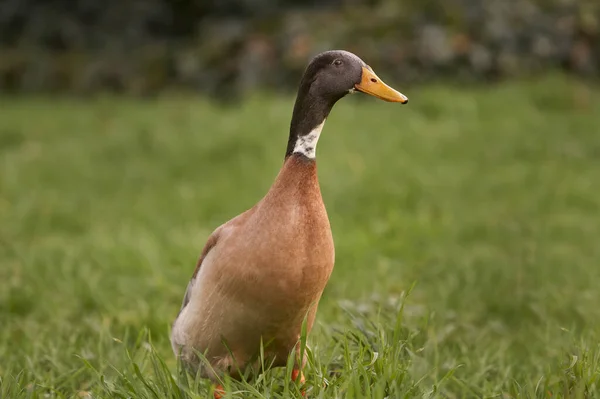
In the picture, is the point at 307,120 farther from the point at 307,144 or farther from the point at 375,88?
the point at 375,88

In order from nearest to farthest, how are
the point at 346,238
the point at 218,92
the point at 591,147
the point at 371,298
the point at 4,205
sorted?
the point at 371,298 < the point at 346,238 < the point at 4,205 < the point at 591,147 < the point at 218,92

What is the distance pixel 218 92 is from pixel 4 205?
146 inches

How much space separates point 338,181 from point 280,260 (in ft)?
11.8

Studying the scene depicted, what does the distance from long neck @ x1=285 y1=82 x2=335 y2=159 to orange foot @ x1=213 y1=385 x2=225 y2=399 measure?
69cm

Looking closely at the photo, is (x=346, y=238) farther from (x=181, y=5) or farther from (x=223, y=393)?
(x=181, y=5)

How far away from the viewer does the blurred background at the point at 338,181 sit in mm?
2996

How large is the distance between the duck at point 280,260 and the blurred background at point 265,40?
6.16m

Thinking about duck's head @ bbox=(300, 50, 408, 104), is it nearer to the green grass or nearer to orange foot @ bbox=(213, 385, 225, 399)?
the green grass

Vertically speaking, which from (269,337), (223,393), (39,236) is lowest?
(39,236)

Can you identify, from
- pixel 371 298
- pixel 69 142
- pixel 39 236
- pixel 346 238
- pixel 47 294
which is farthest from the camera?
pixel 69 142

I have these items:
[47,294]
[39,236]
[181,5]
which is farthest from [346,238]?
[181,5]

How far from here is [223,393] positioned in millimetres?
2434

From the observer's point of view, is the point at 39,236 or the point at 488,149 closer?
the point at 39,236

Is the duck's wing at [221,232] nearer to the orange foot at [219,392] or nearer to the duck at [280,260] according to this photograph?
the duck at [280,260]
